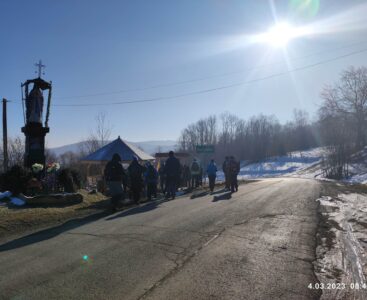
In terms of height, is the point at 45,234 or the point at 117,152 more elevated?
the point at 117,152

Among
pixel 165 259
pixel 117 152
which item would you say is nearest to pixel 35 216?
pixel 165 259

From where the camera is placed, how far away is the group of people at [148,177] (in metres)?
10.4

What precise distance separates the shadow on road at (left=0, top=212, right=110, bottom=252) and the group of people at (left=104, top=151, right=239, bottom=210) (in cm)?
157

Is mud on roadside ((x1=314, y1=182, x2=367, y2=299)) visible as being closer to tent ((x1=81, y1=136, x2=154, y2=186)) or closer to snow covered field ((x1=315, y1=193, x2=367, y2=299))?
snow covered field ((x1=315, y1=193, x2=367, y2=299))

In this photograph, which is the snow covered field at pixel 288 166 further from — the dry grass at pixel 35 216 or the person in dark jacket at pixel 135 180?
the dry grass at pixel 35 216

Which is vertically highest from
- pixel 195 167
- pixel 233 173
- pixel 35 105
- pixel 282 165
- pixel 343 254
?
pixel 35 105

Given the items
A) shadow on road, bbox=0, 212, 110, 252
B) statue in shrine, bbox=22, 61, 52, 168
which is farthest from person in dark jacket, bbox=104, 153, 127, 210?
statue in shrine, bbox=22, 61, 52, 168

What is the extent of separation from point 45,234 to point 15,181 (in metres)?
5.09

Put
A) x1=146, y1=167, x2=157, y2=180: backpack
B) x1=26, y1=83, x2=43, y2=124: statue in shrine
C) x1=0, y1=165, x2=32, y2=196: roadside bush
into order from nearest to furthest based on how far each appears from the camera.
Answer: x1=0, y1=165, x2=32, y2=196: roadside bush → x1=146, y1=167, x2=157, y2=180: backpack → x1=26, y1=83, x2=43, y2=124: statue in shrine

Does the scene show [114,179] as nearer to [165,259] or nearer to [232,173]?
[165,259]

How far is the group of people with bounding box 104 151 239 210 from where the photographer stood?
10438 mm

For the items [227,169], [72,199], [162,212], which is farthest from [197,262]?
[227,169]

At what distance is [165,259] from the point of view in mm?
5129

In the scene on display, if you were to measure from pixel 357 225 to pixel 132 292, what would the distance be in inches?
253
